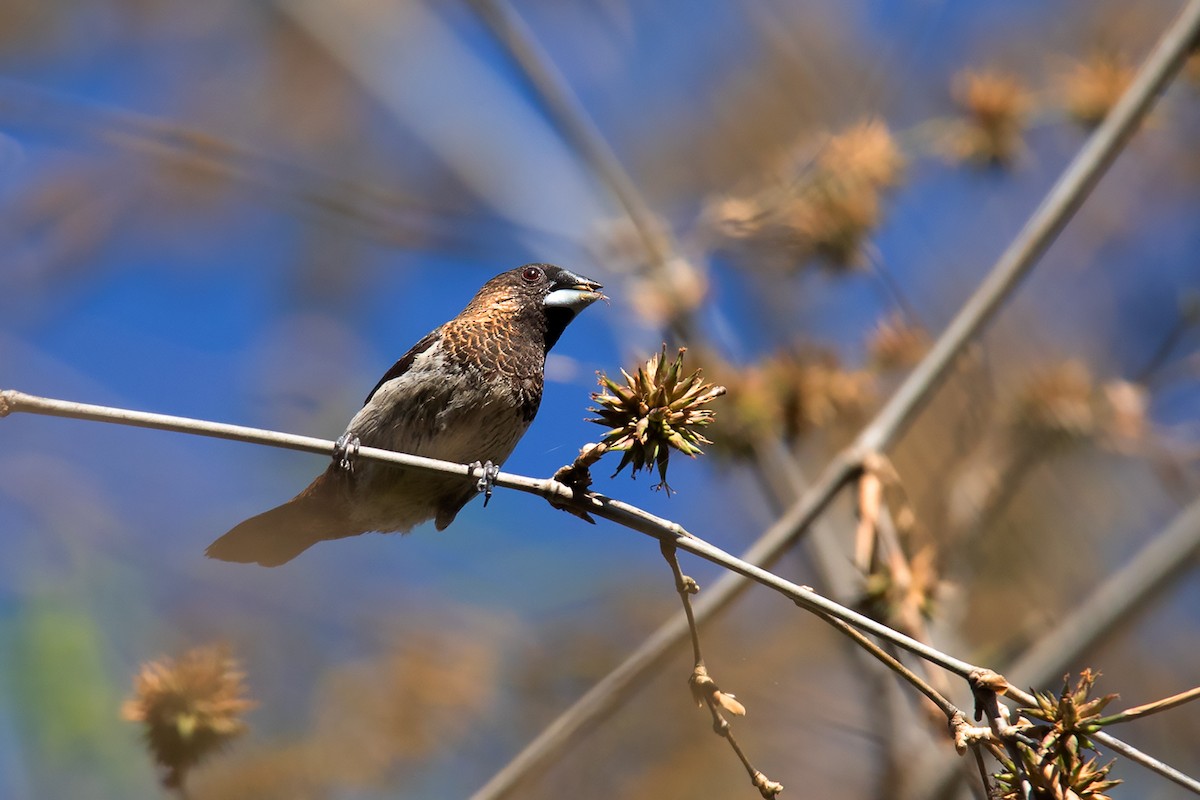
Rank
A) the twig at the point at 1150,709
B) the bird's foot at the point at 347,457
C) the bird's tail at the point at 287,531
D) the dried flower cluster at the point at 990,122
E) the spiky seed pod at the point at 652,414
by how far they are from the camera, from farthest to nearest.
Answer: the dried flower cluster at the point at 990,122
the bird's tail at the point at 287,531
the bird's foot at the point at 347,457
the spiky seed pod at the point at 652,414
the twig at the point at 1150,709

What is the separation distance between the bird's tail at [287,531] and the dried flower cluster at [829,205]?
219cm

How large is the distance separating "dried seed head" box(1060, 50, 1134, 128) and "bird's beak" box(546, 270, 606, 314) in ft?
7.21

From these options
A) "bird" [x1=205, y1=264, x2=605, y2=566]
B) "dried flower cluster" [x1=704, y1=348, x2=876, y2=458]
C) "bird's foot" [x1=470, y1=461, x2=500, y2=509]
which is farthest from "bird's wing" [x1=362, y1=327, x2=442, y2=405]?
"dried flower cluster" [x1=704, y1=348, x2=876, y2=458]

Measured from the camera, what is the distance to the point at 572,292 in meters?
4.61

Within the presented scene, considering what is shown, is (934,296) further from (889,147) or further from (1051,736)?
(1051,736)

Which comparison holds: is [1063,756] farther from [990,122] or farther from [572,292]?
[990,122]

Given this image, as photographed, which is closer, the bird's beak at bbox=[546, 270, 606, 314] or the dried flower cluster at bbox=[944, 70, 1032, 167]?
the bird's beak at bbox=[546, 270, 606, 314]

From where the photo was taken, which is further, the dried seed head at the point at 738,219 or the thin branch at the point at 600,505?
the dried seed head at the point at 738,219

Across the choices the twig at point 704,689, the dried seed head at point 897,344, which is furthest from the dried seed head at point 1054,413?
the twig at point 704,689

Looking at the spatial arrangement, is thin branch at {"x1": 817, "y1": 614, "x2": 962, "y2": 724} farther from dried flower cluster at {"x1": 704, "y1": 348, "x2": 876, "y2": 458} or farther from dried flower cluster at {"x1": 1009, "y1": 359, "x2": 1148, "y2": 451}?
dried flower cluster at {"x1": 1009, "y1": 359, "x2": 1148, "y2": 451}

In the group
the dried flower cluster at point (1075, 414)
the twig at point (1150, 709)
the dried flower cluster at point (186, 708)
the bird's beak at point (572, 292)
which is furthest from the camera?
the dried flower cluster at point (1075, 414)

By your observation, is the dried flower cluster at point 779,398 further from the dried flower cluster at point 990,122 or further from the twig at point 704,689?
the twig at point 704,689

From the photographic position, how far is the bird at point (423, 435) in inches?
161

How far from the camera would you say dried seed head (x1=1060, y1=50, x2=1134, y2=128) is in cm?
463
